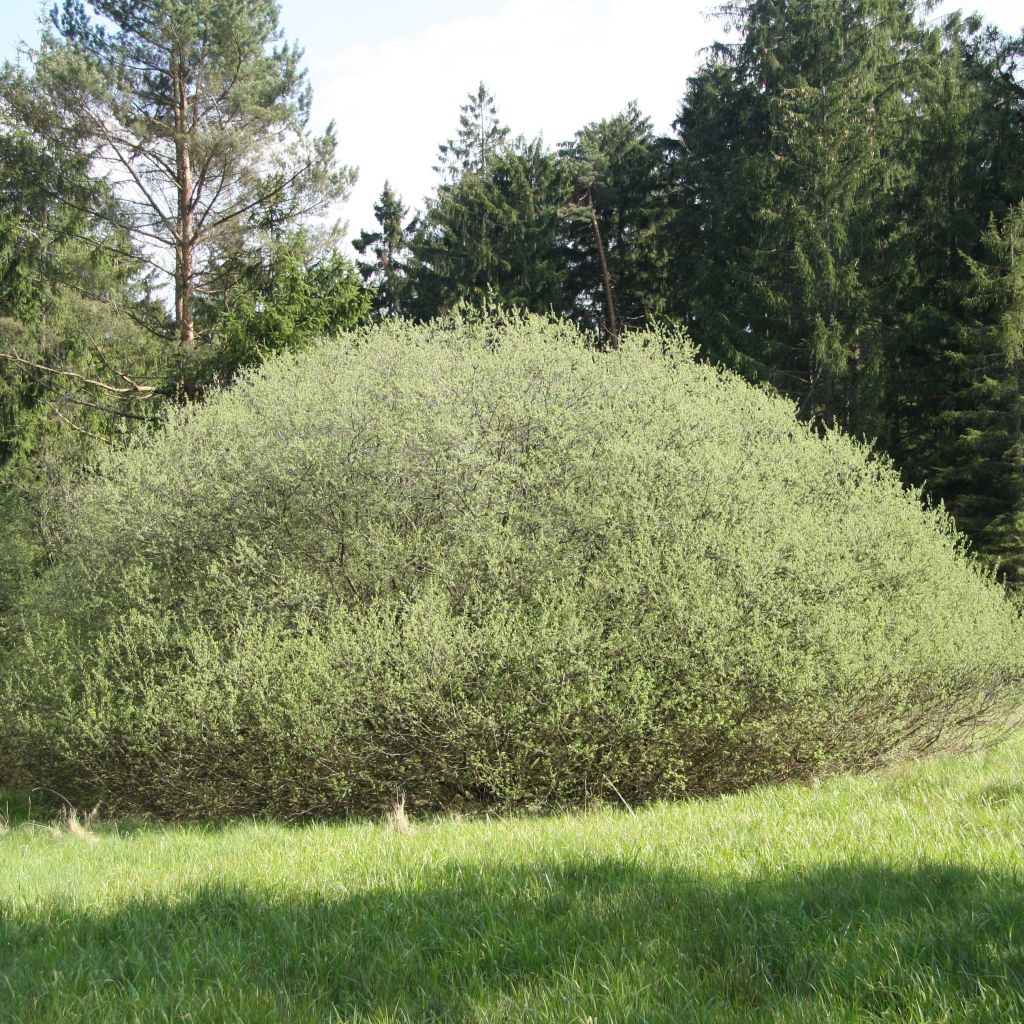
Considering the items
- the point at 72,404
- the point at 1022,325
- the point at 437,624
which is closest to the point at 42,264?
the point at 72,404

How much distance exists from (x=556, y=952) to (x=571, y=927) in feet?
0.67

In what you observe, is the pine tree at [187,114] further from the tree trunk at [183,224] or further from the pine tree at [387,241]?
the pine tree at [387,241]

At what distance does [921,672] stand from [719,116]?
21.6 metres

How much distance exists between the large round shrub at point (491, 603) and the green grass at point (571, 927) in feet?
8.68

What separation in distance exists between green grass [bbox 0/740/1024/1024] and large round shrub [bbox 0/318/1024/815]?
2644 millimetres

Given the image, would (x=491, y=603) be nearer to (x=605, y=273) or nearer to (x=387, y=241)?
(x=605, y=273)

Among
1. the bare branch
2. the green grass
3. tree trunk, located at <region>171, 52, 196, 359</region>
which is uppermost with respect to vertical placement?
tree trunk, located at <region>171, 52, 196, 359</region>

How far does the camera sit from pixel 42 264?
68.9ft

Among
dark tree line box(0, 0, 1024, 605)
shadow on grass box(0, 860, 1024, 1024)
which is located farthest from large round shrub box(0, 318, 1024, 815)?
dark tree line box(0, 0, 1024, 605)

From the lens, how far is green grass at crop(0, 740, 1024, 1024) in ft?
8.74

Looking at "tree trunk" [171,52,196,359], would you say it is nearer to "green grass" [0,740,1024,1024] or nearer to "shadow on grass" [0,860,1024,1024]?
"green grass" [0,740,1024,1024]

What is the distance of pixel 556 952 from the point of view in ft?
10.0

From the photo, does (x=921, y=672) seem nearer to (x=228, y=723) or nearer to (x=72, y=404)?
(x=228, y=723)

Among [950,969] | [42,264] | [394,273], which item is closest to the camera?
[950,969]
